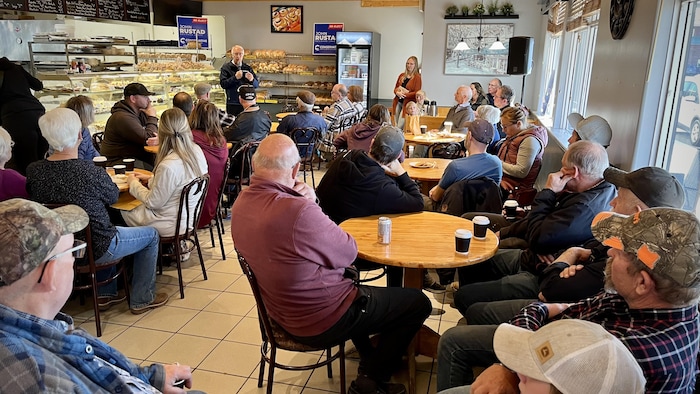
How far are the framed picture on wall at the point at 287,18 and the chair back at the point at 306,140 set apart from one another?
17.4ft

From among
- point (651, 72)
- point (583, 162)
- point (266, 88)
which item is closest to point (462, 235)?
point (583, 162)

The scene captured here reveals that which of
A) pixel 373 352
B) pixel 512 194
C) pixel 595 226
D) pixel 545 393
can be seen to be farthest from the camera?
pixel 512 194

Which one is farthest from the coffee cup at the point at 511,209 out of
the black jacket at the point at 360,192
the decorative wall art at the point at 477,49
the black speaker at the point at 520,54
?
the decorative wall art at the point at 477,49

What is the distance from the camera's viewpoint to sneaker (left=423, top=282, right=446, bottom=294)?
384 cm

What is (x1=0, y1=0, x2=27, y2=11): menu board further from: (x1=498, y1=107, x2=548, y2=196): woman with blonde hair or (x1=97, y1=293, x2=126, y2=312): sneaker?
(x1=498, y1=107, x2=548, y2=196): woman with blonde hair

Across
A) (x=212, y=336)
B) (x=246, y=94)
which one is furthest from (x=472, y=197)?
(x=246, y=94)

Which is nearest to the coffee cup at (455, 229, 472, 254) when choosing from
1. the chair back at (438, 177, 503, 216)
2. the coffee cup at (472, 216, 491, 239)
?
the coffee cup at (472, 216, 491, 239)

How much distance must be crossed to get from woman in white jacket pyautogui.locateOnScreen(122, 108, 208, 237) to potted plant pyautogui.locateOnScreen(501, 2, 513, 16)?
6685 millimetres

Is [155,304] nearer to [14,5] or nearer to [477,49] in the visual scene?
[14,5]

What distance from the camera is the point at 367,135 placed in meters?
5.39

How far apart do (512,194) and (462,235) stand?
232 centimetres

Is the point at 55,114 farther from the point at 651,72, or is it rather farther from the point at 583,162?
the point at 651,72

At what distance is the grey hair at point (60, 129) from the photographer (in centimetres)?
296

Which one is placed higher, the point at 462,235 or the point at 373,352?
the point at 462,235
